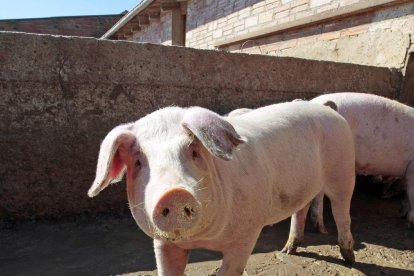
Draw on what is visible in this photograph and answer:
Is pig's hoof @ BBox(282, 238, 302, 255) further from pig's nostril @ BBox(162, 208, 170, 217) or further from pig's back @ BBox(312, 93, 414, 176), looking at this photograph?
pig's nostril @ BBox(162, 208, 170, 217)

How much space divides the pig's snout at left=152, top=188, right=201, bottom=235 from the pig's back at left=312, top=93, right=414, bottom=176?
2.85 m

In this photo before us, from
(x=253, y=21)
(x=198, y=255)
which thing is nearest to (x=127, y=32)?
(x=253, y=21)

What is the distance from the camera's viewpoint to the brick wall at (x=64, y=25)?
59.0ft

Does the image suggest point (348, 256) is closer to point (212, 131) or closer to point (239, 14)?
point (212, 131)

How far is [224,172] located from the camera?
6.21 feet

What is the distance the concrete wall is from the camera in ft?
Answer: 9.73

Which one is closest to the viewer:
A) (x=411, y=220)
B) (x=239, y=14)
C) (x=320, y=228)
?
(x=320, y=228)

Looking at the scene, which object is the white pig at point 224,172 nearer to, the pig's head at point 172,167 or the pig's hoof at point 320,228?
the pig's head at point 172,167

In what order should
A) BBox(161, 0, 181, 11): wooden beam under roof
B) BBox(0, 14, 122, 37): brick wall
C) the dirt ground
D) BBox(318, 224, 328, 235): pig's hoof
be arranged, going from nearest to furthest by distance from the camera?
the dirt ground → BBox(318, 224, 328, 235): pig's hoof → BBox(161, 0, 181, 11): wooden beam under roof → BBox(0, 14, 122, 37): brick wall

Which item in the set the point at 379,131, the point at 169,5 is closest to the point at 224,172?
the point at 379,131

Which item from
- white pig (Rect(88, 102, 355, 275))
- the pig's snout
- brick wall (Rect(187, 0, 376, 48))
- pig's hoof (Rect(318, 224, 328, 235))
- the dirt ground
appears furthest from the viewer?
brick wall (Rect(187, 0, 376, 48))

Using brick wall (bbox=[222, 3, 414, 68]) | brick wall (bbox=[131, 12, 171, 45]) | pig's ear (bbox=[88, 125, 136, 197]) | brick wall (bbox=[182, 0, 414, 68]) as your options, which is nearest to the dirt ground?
pig's ear (bbox=[88, 125, 136, 197])

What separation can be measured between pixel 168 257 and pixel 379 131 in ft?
9.42

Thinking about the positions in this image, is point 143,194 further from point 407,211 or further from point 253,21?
point 253,21
